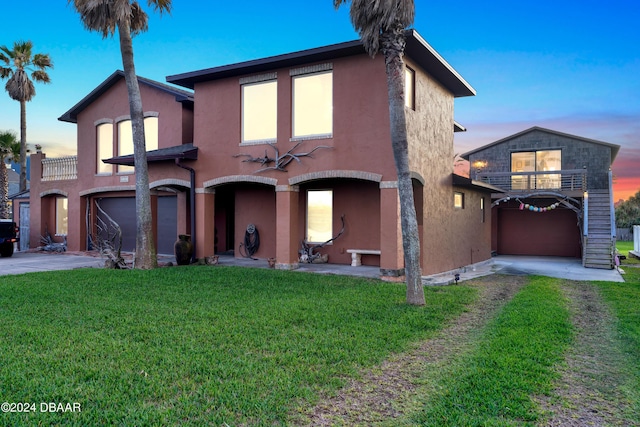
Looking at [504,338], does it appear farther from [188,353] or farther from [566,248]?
[566,248]

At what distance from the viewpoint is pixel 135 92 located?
13.2m

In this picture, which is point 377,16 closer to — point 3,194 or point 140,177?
point 140,177

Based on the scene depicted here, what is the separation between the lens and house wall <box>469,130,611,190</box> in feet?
72.0

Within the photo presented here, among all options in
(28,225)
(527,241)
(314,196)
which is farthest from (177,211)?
(527,241)

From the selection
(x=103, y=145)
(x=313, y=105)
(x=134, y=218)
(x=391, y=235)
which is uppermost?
(x=313, y=105)

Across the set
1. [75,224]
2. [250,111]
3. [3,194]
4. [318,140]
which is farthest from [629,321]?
[3,194]

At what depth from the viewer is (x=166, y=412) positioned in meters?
3.77

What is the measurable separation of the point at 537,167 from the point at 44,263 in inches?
953

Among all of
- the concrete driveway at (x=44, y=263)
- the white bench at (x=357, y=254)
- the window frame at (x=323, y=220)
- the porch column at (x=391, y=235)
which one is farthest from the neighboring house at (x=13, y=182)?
the porch column at (x=391, y=235)

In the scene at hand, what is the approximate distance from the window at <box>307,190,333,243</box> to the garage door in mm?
6171

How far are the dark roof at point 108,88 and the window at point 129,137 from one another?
1420 mm

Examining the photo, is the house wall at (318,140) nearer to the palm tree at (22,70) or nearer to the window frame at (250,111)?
the window frame at (250,111)

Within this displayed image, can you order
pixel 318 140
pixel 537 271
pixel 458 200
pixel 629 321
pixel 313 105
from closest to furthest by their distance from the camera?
1. pixel 629 321
2. pixel 318 140
3. pixel 313 105
4. pixel 537 271
5. pixel 458 200

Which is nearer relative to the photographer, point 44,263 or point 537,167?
point 44,263
